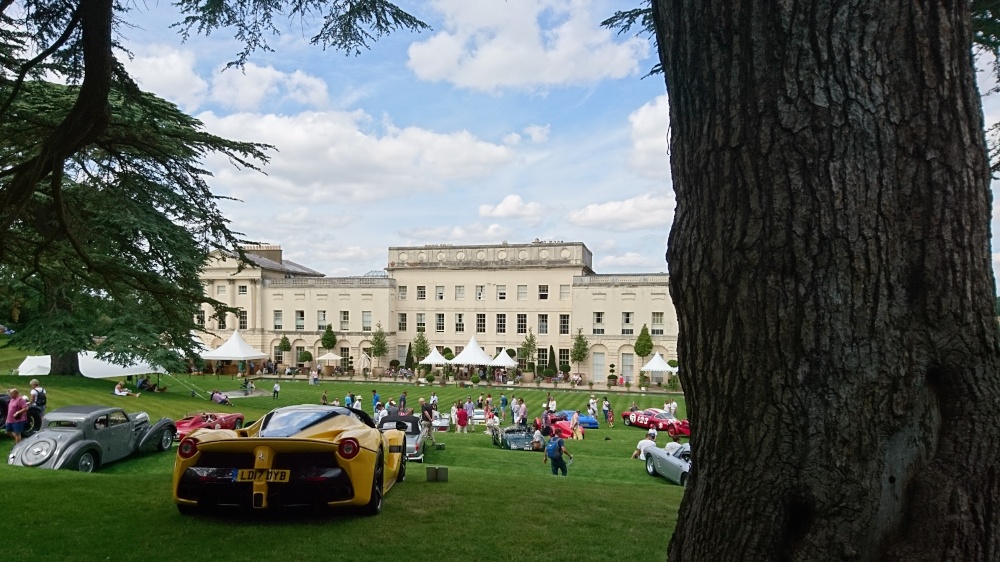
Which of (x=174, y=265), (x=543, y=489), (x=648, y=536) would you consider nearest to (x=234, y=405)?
(x=174, y=265)

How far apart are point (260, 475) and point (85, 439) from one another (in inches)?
318

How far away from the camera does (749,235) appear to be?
2168 mm

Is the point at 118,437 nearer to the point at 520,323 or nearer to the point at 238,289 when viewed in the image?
the point at 520,323

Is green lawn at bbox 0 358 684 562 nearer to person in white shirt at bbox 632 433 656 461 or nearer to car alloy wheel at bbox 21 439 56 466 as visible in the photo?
car alloy wheel at bbox 21 439 56 466

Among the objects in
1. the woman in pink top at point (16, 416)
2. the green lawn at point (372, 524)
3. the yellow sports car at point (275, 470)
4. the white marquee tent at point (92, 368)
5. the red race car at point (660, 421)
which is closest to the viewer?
the green lawn at point (372, 524)

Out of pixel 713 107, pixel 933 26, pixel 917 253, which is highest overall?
pixel 933 26

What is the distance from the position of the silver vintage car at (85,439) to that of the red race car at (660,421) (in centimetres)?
1607

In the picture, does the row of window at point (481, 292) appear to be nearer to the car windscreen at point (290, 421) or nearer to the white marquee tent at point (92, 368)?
the white marquee tent at point (92, 368)

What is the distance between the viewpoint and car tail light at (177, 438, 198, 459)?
602cm

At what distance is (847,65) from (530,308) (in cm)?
5059

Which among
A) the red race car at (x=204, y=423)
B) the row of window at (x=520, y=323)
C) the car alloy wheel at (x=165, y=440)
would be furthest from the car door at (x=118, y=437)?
the row of window at (x=520, y=323)

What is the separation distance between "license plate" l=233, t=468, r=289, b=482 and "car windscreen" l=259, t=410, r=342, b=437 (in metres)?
0.35

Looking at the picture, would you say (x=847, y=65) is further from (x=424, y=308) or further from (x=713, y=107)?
(x=424, y=308)

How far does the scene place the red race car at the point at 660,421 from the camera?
72.9 ft
